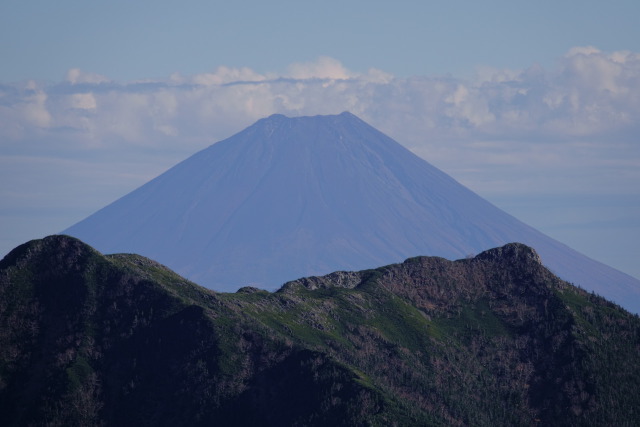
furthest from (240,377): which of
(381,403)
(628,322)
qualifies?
(628,322)

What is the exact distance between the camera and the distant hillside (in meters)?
160

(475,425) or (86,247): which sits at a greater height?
(86,247)

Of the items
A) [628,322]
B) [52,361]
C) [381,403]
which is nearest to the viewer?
[381,403]

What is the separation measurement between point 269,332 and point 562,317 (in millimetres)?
55679

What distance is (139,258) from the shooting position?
624 feet

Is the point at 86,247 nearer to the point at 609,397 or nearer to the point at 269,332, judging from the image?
the point at 269,332

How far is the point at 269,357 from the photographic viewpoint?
166875 mm

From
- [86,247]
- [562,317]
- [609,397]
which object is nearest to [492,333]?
[562,317]

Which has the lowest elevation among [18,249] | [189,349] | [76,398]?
[76,398]

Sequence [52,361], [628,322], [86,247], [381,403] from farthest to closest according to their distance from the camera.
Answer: [628,322] < [86,247] < [52,361] < [381,403]

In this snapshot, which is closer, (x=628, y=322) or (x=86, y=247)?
(x=86, y=247)

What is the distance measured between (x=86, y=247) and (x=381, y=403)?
57.1m

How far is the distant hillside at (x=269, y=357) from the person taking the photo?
524 feet

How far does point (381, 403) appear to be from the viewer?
15438cm
